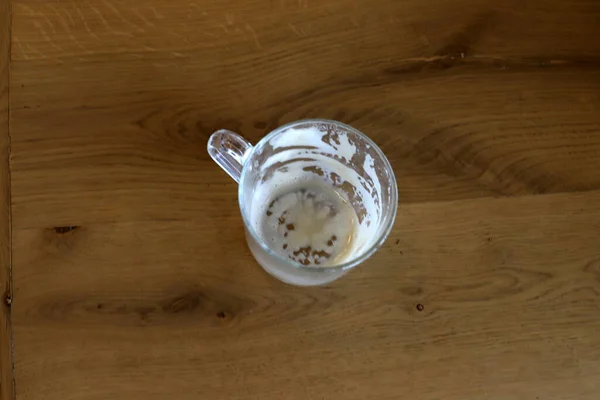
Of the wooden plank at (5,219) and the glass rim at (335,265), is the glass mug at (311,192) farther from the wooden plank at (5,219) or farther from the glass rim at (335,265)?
the wooden plank at (5,219)

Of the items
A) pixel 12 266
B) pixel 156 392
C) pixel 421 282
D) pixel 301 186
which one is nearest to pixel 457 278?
pixel 421 282

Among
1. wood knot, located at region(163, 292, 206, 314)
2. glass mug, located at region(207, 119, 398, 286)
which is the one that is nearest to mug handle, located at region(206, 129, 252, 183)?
glass mug, located at region(207, 119, 398, 286)

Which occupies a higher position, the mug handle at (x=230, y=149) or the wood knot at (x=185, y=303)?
the mug handle at (x=230, y=149)

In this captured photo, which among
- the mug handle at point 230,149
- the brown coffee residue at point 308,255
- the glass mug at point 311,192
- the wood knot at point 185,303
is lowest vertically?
the wood knot at point 185,303

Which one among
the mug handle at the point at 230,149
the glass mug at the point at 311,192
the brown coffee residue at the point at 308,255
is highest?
Result: the mug handle at the point at 230,149

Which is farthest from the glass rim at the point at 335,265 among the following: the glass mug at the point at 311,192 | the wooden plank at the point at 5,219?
the wooden plank at the point at 5,219

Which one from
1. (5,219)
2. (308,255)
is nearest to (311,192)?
(308,255)

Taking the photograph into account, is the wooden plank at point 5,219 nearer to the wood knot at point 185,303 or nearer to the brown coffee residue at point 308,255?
the wood knot at point 185,303

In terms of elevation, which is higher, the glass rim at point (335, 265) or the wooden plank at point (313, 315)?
the glass rim at point (335, 265)
